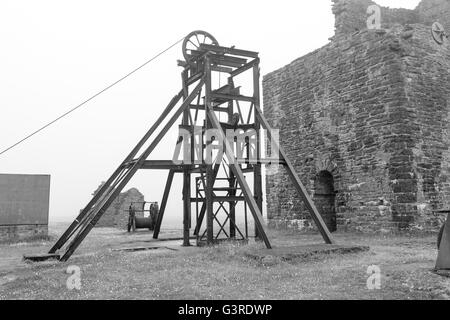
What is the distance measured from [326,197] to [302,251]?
7.60 metres

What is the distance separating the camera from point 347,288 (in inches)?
201

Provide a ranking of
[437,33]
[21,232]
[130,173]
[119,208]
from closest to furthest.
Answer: [130,173]
[437,33]
[21,232]
[119,208]

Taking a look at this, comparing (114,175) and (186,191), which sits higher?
(114,175)

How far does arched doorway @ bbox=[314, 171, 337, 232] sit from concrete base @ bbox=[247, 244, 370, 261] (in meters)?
6.10

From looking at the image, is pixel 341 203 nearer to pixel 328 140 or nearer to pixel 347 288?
pixel 328 140

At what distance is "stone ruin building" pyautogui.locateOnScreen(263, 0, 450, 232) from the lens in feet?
38.8

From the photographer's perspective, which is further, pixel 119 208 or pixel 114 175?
pixel 119 208

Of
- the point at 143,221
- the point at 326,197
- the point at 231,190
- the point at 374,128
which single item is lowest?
the point at 143,221

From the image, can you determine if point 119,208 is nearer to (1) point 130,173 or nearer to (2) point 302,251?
(1) point 130,173

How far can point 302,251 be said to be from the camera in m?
7.46

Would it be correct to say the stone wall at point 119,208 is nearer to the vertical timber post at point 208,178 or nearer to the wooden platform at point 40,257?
the vertical timber post at point 208,178

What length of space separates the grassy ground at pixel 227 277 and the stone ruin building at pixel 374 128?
3.59 m

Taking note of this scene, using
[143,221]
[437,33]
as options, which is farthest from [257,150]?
[143,221]
